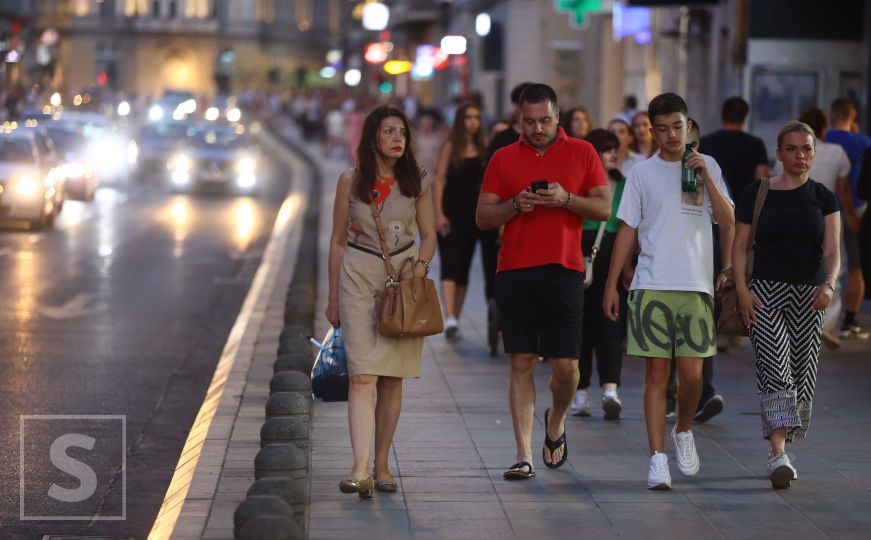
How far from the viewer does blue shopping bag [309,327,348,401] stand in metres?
7.86

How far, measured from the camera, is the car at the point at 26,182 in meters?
25.2

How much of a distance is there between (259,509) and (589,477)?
2.53m

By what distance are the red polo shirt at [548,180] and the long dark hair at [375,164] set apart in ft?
1.35

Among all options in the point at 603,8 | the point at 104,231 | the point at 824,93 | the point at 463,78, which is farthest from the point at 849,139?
the point at 463,78

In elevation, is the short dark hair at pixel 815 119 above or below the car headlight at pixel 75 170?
above

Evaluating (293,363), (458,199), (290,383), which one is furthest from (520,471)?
(458,199)

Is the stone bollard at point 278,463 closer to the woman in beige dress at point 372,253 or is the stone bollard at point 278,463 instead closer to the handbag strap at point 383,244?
the woman in beige dress at point 372,253

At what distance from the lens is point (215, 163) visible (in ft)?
122

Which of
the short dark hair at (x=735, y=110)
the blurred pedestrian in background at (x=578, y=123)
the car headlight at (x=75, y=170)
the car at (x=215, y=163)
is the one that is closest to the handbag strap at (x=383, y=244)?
the blurred pedestrian in background at (x=578, y=123)

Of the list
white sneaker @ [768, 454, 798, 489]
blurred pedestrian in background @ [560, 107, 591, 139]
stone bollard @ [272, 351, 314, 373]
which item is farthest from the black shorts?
blurred pedestrian in background @ [560, 107, 591, 139]

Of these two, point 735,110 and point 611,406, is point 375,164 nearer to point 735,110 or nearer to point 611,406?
point 611,406

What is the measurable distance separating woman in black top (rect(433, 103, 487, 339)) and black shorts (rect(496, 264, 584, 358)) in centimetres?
476

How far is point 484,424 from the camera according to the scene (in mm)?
9617

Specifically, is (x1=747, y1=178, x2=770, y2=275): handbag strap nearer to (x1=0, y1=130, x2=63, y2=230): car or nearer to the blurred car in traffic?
(x1=0, y1=130, x2=63, y2=230): car
